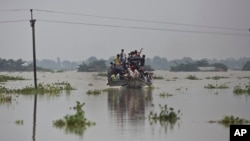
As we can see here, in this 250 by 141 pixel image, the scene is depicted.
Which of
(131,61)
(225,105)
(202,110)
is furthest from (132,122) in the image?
(131,61)

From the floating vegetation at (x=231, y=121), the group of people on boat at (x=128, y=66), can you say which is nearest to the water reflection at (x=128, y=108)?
the floating vegetation at (x=231, y=121)

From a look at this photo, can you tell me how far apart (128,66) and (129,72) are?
467 millimetres

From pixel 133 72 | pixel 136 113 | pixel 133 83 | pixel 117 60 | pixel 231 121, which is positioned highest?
pixel 117 60

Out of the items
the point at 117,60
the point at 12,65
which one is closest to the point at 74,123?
the point at 117,60

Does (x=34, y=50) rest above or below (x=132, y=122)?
above

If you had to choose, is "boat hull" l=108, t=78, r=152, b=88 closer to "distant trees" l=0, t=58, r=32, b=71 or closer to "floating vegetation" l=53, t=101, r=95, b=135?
"floating vegetation" l=53, t=101, r=95, b=135

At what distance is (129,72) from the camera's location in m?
53.2

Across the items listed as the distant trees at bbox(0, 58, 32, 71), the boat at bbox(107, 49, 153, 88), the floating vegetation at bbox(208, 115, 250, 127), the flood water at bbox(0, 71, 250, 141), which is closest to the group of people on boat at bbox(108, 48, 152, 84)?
the boat at bbox(107, 49, 153, 88)

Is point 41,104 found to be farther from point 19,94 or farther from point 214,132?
point 214,132

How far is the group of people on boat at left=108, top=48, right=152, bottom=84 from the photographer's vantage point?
52.8 metres

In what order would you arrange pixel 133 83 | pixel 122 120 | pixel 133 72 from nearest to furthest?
pixel 122 120
pixel 133 72
pixel 133 83

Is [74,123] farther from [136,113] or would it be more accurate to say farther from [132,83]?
[132,83]

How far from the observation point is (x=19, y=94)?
47.4m

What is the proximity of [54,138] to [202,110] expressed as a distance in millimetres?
12364
